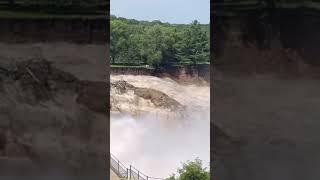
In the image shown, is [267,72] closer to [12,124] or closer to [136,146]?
[12,124]

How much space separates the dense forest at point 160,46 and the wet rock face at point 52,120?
3172cm

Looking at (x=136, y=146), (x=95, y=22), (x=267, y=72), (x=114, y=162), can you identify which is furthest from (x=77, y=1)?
(x=136, y=146)

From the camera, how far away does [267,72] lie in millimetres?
5664

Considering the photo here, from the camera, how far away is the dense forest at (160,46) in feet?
132

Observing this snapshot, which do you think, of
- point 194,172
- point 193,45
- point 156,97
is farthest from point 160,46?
point 194,172

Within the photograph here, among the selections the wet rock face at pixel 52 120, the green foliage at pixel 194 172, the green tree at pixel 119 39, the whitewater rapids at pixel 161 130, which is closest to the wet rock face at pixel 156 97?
the whitewater rapids at pixel 161 130

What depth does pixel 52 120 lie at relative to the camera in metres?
5.77

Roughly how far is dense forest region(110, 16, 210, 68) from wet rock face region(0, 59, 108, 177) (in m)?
31.7

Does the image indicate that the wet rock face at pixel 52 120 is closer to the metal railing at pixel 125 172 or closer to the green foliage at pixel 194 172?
the green foliage at pixel 194 172

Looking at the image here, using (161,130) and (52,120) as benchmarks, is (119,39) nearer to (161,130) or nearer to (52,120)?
(161,130)

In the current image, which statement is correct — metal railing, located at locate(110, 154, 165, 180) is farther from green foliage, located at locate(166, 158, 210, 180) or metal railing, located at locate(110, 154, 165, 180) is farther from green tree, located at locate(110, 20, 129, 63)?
green tree, located at locate(110, 20, 129, 63)

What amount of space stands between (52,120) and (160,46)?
3615 cm

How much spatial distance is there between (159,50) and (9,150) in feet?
117

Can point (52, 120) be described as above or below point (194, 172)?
above
